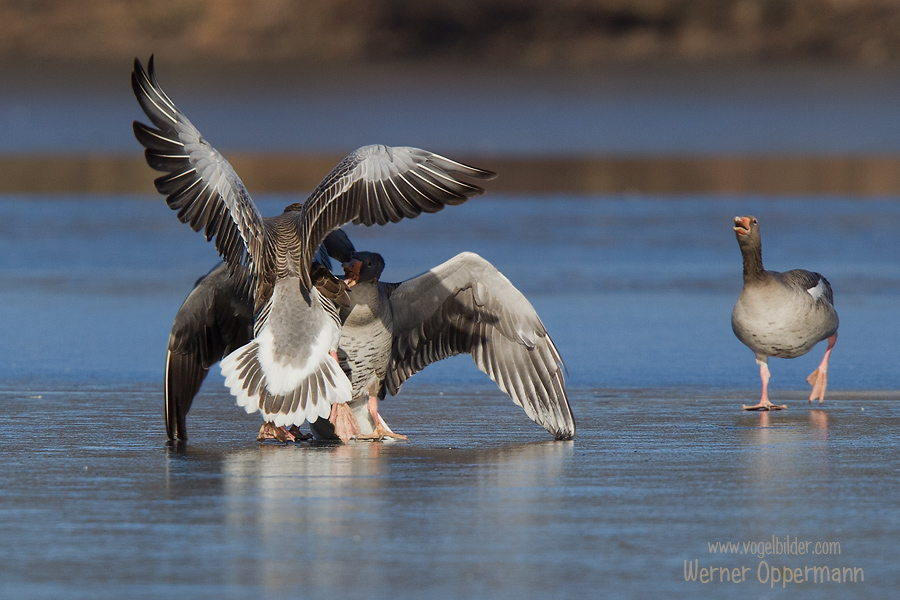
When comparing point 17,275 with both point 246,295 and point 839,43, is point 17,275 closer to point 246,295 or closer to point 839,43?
point 246,295

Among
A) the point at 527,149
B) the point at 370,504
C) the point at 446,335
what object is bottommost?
the point at 370,504

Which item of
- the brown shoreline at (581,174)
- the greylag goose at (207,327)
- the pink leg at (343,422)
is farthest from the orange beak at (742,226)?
the brown shoreline at (581,174)

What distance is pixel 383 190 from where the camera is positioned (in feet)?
23.6

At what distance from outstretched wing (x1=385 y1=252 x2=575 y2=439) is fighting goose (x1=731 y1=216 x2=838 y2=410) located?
55.7 inches

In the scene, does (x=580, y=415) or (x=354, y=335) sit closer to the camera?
(x=354, y=335)

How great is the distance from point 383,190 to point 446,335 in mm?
1450

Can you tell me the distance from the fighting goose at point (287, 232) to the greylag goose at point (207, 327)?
1.08ft

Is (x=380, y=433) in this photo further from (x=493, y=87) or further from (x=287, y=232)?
(x=493, y=87)

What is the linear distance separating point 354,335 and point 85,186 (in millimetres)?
16493

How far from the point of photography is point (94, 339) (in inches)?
428

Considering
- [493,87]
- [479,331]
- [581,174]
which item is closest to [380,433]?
[479,331]

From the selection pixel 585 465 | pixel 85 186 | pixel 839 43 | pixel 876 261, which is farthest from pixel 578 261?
pixel 839 43

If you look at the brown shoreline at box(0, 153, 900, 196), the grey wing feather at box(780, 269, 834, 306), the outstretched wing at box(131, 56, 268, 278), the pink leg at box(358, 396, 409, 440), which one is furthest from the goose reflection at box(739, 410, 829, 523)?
the brown shoreline at box(0, 153, 900, 196)

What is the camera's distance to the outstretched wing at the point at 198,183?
7.38 metres
